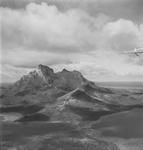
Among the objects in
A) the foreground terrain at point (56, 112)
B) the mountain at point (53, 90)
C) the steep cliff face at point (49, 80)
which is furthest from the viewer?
the steep cliff face at point (49, 80)

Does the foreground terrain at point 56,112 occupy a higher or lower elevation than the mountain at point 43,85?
lower

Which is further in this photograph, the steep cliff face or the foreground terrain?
the steep cliff face

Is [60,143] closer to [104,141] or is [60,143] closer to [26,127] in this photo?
[104,141]

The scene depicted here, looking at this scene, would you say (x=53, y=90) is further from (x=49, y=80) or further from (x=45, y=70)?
(x=45, y=70)

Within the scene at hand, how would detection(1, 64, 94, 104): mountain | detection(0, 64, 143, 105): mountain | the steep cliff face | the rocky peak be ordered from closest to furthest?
1. detection(0, 64, 143, 105): mountain
2. detection(1, 64, 94, 104): mountain
3. the steep cliff face
4. the rocky peak

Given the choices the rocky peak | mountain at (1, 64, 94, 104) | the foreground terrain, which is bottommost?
the foreground terrain

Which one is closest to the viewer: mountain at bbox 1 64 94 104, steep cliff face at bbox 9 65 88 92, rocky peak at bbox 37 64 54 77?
mountain at bbox 1 64 94 104

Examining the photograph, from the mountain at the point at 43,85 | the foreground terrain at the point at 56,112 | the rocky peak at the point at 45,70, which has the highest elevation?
the rocky peak at the point at 45,70

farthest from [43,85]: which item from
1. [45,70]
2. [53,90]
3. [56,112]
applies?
[56,112]
